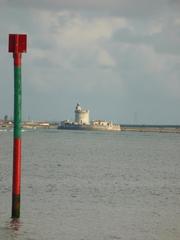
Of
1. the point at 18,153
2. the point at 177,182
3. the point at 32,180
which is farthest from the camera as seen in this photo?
the point at 177,182

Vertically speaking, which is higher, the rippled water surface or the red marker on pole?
the red marker on pole

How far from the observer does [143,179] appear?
44.5 m

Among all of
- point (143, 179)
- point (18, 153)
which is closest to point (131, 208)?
point (18, 153)

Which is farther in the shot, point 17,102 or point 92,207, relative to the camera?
point 92,207

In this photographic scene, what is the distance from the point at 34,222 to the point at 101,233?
2.54 m

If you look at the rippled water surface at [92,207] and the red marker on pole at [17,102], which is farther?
the rippled water surface at [92,207]

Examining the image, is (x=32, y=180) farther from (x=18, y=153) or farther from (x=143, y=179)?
(x=18, y=153)

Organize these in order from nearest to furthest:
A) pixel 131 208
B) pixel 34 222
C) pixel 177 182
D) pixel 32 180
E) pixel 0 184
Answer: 1. pixel 34 222
2. pixel 131 208
3. pixel 0 184
4. pixel 32 180
5. pixel 177 182

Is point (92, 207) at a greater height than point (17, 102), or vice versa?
point (17, 102)

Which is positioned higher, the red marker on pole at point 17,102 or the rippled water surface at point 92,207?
the red marker on pole at point 17,102

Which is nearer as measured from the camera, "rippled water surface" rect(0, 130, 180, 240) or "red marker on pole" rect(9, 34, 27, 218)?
"red marker on pole" rect(9, 34, 27, 218)

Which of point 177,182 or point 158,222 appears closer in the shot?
point 158,222

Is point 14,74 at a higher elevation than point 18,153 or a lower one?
higher

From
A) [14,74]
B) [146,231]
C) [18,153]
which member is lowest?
[146,231]
